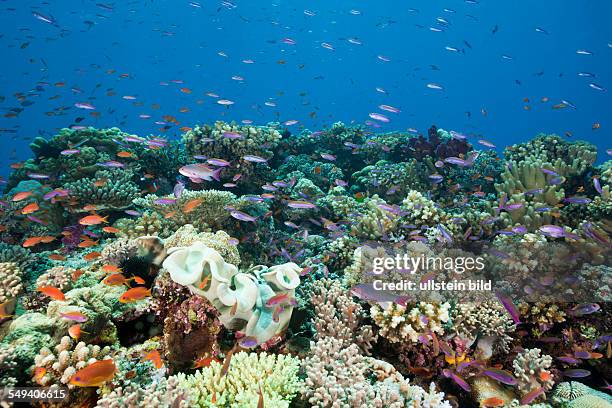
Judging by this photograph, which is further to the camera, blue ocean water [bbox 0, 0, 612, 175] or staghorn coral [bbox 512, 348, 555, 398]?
blue ocean water [bbox 0, 0, 612, 175]

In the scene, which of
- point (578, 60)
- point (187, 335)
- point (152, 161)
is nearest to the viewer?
point (187, 335)

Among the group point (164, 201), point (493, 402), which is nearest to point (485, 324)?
point (493, 402)

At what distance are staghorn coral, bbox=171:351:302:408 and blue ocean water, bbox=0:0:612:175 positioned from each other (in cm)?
6664

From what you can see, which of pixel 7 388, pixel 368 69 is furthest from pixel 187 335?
pixel 368 69

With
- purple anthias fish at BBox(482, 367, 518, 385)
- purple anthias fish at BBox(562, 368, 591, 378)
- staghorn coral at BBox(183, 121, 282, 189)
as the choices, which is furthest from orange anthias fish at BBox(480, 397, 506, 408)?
staghorn coral at BBox(183, 121, 282, 189)

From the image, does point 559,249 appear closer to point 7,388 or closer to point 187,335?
Answer: point 187,335

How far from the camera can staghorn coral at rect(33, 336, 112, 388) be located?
109 inches

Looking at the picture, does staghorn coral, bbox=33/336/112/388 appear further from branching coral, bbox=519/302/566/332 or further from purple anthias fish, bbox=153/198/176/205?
branching coral, bbox=519/302/566/332

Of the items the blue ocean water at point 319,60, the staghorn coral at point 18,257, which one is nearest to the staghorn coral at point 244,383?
the staghorn coral at point 18,257

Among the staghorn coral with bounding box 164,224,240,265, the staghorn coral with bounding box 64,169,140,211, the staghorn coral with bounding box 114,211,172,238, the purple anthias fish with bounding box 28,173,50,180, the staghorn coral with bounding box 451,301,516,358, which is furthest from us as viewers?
the purple anthias fish with bounding box 28,173,50,180

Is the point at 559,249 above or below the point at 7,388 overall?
above

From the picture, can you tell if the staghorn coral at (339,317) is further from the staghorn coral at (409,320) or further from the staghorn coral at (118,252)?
the staghorn coral at (118,252)

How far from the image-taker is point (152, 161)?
Answer: 10023 millimetres

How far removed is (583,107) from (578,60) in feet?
92.4
